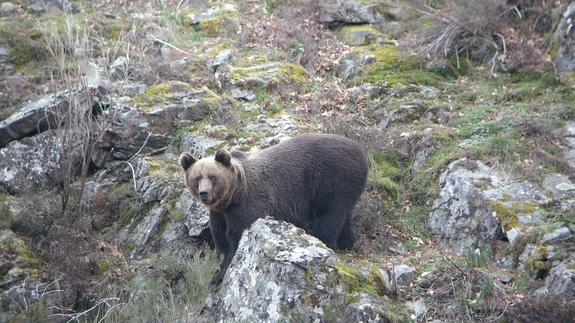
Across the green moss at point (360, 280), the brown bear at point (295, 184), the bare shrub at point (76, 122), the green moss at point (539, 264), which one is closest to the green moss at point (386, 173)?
the brown bear at point (295, 184)

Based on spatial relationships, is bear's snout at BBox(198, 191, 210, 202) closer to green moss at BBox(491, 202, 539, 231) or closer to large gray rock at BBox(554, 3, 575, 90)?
green moss at BBox(491, 202, 539, 231)

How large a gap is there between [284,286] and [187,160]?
2.18 meters

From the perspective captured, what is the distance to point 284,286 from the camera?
811cm

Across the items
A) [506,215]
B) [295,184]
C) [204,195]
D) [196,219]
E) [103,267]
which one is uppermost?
[204,195]

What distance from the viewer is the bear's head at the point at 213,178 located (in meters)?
9.02

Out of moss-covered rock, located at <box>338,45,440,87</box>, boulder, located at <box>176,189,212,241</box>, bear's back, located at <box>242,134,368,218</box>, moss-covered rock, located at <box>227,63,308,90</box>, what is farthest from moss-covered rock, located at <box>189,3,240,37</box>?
bear's back, located at <box>242,134,368,218</box>

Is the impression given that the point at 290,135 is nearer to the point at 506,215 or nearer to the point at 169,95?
the point at 169,95

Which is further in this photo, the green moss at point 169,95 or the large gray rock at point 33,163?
the green moss at point 169,95

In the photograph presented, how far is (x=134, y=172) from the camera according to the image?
1151 centimetres

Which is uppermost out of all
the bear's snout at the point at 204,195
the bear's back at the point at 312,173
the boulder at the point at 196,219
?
the bear's snout at the point at 204,195

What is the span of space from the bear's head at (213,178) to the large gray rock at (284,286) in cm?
62

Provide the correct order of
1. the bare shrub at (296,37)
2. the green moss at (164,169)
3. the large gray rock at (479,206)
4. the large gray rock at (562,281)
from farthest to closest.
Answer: the bare shrub at (296,37) < the green moss at (164,169) < the large gray rock at (479,206) < the large gray rock at (562,281)

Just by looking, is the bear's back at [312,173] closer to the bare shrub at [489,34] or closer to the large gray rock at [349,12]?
the bare shrub at [489,34]

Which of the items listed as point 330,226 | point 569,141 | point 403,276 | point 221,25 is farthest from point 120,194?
point 569,141
